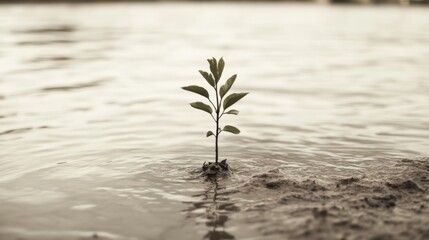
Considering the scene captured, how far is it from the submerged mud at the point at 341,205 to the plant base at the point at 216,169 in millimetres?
292

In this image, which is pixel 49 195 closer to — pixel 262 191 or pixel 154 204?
pixel 154 204

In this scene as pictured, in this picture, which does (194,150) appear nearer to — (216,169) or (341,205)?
(216,169)

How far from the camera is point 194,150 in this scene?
4785mm

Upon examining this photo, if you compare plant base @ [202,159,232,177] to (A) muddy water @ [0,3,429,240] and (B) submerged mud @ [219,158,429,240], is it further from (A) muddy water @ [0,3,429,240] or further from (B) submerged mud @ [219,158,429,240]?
(B) submerged mud @ [219,158,429,240]

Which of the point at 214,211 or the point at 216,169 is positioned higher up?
the point at 216,169

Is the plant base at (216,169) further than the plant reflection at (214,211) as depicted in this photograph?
Yes

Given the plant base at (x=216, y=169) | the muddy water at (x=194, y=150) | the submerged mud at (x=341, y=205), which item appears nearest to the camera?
the submerged mud at (x=341, y=205)

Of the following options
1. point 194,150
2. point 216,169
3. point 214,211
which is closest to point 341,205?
point 214,211

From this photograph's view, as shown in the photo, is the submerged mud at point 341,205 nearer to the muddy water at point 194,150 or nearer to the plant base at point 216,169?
the muddy water at point 194,150

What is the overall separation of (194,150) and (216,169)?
969 millimetres

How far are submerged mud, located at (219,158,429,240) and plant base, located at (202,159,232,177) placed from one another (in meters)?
0.29

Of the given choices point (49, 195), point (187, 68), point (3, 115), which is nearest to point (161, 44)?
point (187, 68)

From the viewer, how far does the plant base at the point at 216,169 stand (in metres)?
3.81

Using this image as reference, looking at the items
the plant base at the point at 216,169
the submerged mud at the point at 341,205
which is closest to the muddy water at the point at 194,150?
the submerged mud at the point at 341,205
